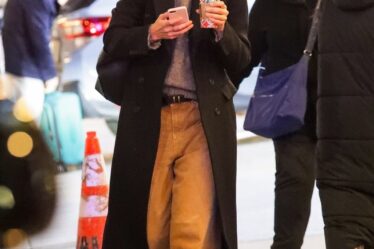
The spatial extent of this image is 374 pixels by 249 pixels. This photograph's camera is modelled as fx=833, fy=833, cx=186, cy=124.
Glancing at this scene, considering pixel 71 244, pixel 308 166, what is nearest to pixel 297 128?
pixel 308 166

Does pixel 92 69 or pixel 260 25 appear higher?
pixel 260 25

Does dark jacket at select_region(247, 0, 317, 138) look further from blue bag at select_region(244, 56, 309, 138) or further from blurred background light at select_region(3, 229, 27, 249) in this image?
blurred background light at select_region(3, 229, 27, 249)

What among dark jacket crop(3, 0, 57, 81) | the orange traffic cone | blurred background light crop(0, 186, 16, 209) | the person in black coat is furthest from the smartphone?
dark jacket crop(3, 0, 57, 81)

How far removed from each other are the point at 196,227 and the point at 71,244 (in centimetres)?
247

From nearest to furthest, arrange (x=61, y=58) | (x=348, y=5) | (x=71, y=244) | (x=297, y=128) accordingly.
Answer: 1. (x=348, y=5)
2. (x=297, y=128)
3. (x=71, y=244)
4. (x=61, y=58)

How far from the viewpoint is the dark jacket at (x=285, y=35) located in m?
4.18

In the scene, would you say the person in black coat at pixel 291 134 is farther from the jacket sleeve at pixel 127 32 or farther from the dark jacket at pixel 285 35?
the jacket sleeve at pixel 127 32

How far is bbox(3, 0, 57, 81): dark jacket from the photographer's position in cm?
533

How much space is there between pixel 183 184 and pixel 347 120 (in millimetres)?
654

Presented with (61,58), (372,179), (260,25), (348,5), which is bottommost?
(61,58)

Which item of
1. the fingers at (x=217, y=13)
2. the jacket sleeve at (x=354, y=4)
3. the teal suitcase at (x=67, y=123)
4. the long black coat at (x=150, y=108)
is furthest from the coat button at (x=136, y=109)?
the teal suitcase at (x=67, y=123)

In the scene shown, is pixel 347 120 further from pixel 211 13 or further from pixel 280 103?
pixel 280 103

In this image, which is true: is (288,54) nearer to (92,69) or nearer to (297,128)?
(297,128)

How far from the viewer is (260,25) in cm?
427
